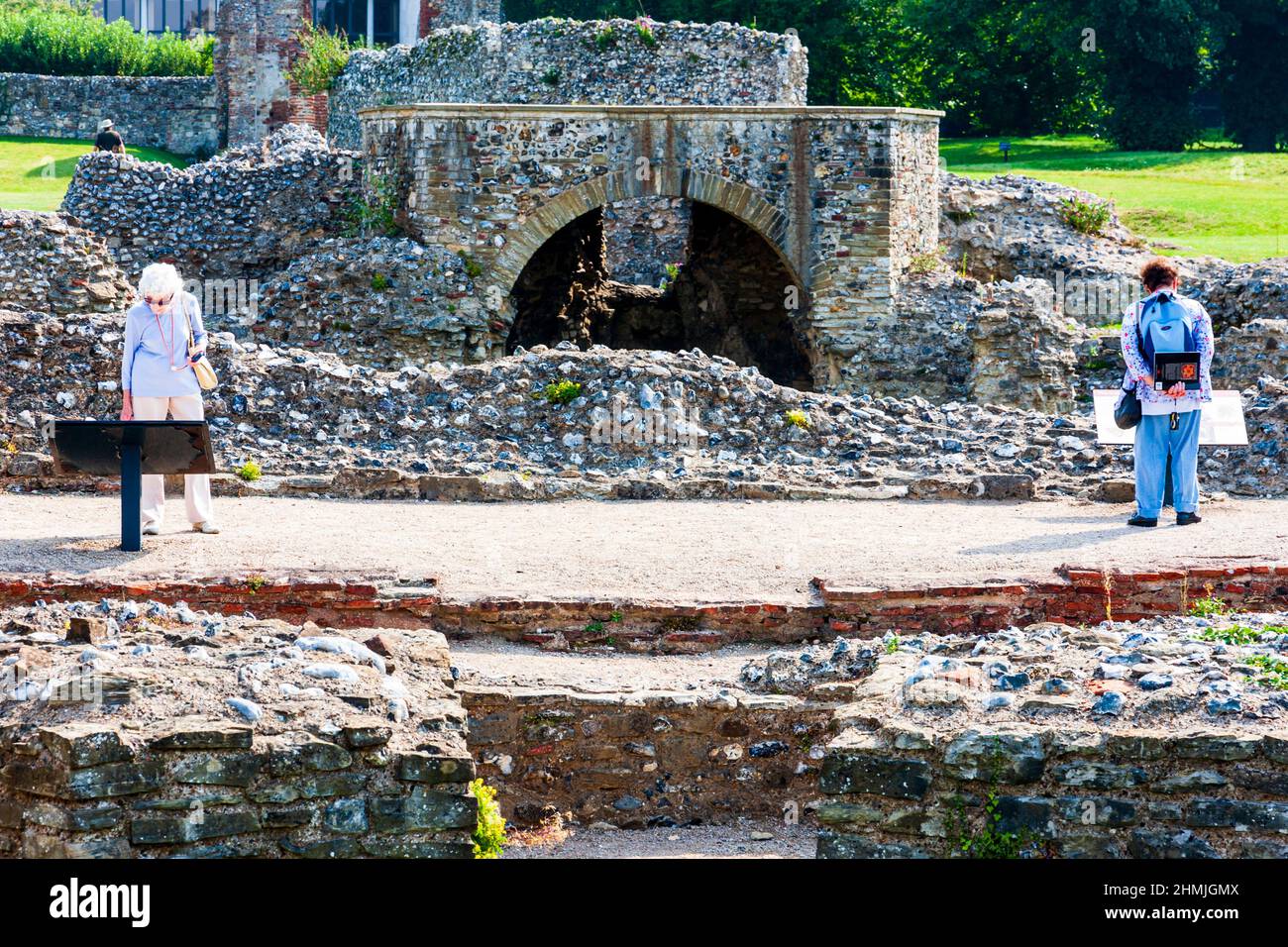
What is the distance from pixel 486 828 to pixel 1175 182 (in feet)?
83.2

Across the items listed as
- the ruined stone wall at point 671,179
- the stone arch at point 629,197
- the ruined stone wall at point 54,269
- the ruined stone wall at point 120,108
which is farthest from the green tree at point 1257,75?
the ruined stone wall at point 54,269

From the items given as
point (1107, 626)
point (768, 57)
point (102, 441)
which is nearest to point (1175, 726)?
point (1107, 626)

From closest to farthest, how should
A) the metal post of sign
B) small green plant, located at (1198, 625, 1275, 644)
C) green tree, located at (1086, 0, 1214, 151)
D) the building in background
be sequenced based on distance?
small green plant, located at (1198, 625, 1275, 644), the metal post of sign, green tree, located at (1086, 0, 1214, 151), the building in background

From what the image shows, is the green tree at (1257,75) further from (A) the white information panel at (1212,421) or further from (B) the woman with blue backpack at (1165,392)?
(B) the woman with blue backpack at (1165,392)

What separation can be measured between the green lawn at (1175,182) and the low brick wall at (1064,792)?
17874 millimetres

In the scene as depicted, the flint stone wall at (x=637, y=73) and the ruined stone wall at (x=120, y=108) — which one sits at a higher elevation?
the ruined stone wall at (x=120, y=108)

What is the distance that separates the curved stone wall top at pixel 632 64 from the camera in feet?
80.0

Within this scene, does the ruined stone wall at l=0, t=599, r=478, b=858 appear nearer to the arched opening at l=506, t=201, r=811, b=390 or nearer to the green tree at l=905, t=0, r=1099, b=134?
the arched opening at l=506, t=201, r=811, b=390

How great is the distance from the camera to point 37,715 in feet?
17.9

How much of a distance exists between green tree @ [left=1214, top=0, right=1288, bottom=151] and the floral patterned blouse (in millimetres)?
27263

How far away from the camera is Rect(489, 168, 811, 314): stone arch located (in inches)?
734

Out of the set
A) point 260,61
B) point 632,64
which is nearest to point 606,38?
point 632,64

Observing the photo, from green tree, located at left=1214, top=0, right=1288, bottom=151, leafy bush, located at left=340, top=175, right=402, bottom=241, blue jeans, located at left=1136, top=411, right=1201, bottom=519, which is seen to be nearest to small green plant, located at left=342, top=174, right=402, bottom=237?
leafy bush, located at left=340, top=175, right=402, bottom=241

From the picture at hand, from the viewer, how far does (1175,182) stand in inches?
1138
